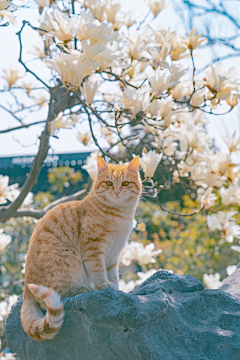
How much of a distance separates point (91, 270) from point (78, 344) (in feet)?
1.17

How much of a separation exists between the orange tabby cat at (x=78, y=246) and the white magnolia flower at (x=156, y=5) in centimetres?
100

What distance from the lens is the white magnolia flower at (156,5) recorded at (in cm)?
203

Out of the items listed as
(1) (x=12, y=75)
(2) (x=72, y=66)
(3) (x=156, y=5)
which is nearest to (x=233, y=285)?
(2) (x=72, y=66)

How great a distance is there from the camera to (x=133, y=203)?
1879mm

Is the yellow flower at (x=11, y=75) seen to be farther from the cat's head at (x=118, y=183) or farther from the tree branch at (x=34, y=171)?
the cat's head at (x=118, y=183)

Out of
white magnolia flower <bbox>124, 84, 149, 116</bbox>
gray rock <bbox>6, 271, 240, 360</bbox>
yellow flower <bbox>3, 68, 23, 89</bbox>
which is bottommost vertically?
gray rock <bbox>6, 271, 240, 360</bbox>

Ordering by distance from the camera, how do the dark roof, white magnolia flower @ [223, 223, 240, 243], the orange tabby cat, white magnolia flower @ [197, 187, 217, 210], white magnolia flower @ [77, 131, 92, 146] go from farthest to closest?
1. the dark roof
2. white magnolia flower @ [77, 131, 92, 146]
3. white magnolia flower @ [223, 223, 240, 243]
4. white magnolia flower @ [197, 187, 217, 210]
5. the orange tabby cat

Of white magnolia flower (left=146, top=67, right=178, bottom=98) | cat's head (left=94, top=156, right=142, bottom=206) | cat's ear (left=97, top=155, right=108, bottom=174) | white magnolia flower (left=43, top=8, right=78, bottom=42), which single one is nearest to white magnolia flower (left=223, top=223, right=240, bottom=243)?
cat's head (left=94, top=156, right=142, bottom=206)

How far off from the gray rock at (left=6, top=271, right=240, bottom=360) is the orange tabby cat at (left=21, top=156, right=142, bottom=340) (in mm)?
102

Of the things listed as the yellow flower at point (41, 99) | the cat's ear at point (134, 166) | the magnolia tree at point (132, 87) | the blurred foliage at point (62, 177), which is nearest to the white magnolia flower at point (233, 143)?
the magnolia tree at point (132, 87)

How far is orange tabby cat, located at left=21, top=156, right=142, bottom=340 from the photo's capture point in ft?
4.78

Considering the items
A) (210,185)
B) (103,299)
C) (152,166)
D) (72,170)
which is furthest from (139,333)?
(72,170)

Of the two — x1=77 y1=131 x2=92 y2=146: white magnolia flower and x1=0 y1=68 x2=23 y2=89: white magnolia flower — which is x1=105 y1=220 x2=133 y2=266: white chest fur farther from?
x1=0 y1=68 x2=23 y2=89: white magnolia flower

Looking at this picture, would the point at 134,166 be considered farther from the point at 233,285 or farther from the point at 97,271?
the point at 233,285
